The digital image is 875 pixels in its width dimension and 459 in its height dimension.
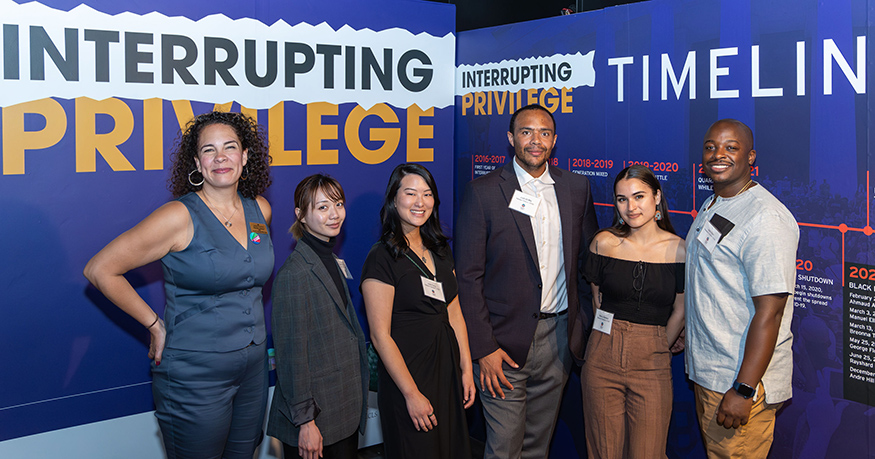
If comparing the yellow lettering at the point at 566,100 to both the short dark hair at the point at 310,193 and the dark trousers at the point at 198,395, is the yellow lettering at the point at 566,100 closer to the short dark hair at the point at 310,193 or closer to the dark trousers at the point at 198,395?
the short dark hair at the point at 310,193

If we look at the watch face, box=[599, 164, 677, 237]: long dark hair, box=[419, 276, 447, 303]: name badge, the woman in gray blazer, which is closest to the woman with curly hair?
the woman in gray blazer

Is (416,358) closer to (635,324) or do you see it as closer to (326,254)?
(326,254)

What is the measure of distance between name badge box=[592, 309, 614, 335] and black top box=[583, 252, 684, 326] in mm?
28

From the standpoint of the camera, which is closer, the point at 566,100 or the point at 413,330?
the point at 413,330

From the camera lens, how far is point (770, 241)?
7.98 feet

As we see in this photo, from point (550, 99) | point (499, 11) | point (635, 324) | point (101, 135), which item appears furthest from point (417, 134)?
point (635, 324)

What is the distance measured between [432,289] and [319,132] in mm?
1646

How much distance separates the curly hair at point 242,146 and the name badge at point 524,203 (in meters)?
1.06

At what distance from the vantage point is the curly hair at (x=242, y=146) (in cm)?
268

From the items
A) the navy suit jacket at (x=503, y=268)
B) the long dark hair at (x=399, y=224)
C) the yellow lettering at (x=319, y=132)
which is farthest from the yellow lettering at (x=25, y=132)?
the navy suit jacket at (x=503, y=268)

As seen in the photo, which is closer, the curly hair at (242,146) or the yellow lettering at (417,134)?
the curly hair at (242,146)

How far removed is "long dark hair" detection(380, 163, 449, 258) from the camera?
2781 millimetres

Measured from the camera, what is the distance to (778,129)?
2.91 m

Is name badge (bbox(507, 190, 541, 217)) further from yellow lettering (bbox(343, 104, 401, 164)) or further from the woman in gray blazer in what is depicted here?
yellow lettering (bbox(343, 104, 401, 164))
